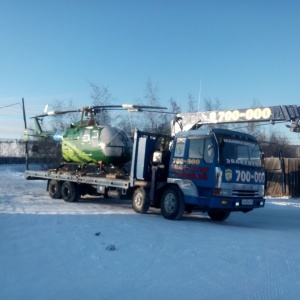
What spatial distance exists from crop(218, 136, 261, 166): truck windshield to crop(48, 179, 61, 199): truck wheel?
28.3 feet

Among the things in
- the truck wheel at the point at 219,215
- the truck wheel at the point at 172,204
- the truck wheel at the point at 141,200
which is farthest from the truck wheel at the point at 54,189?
the truck wheel at the point at 219,215

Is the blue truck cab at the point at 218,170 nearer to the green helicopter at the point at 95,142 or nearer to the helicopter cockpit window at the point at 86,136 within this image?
the green helicopter at the point at 95,142

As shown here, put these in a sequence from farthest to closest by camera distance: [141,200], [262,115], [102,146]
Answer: [102,146]
[141,200]
[262,115]

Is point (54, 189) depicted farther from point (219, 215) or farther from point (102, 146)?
point (219, 215)

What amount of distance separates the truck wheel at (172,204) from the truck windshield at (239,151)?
1.77m

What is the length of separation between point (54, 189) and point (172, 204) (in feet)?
24.0

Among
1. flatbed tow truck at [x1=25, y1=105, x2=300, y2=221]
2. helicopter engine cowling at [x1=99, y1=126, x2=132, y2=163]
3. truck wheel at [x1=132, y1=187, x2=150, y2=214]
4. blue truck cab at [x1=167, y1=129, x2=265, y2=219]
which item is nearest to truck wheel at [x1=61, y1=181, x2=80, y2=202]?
helicopter engine cowling at [x1=99, y1=126, x2=132, y2=163]

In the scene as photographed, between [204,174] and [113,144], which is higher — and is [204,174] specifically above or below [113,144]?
below

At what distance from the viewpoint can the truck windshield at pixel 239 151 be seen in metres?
12.0

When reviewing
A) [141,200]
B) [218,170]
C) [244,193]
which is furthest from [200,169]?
[141,200]

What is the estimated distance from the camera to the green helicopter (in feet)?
54.6

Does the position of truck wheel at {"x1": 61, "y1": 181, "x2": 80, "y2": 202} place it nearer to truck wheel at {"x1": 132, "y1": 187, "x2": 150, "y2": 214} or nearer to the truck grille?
truck wheel at {"x1": 132, "y1": 187, "x2": 150, "y2": 214}

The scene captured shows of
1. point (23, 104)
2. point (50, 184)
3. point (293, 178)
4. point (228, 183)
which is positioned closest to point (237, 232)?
point (228, 183)

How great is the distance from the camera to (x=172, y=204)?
1288 centimetres
